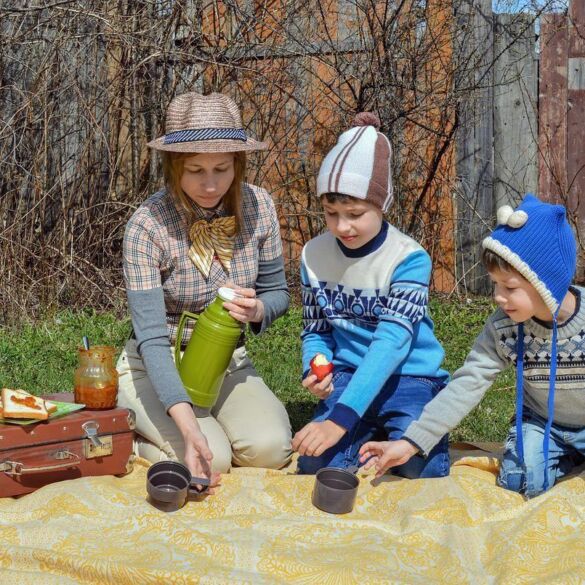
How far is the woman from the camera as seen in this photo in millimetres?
3293

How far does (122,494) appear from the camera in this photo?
9.41 ft

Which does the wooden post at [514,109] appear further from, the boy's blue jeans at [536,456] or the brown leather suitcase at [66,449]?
the brown leather suitcase at [66,449]

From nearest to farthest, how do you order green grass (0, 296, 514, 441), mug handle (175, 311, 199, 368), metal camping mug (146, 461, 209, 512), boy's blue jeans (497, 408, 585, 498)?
metal camping mug (146, 461, 209, 512)
boy's blue jeans (497, 408, 585, 498)
mug handle (175, 311, 199, 368)
green grass (0, 296, 514, 441)

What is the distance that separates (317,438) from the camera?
118 inches

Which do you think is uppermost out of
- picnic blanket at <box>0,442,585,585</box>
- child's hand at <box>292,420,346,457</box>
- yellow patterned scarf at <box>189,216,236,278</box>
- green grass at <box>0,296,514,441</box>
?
yellow patterned scarf at <box>189,216,236,278</box>

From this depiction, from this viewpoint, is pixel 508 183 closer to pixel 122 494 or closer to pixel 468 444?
pixel 468 444

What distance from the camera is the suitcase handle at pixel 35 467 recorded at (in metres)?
2.95

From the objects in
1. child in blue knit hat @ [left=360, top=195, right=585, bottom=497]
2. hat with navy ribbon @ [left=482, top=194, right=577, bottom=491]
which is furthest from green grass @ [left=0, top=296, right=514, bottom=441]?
hat with navy ribbon @ [left=482, top=194, right=577, bottom=491]

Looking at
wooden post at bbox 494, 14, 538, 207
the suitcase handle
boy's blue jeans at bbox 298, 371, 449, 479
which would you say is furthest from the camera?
wooden post at bbox 494, 14, 538, 207

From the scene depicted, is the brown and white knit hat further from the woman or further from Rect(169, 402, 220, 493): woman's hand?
Rect(169, 402, 220, 493): woman's hand

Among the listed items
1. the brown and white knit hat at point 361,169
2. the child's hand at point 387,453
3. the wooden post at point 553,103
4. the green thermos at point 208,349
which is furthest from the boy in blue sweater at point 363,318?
the wooden post at point 553,103

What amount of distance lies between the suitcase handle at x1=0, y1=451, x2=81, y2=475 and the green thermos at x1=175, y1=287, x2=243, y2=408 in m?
0.48

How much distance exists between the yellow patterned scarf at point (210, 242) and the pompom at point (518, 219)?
112 centimetres

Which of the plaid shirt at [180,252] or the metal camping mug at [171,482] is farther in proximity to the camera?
the plaid shirt at [180,252]
